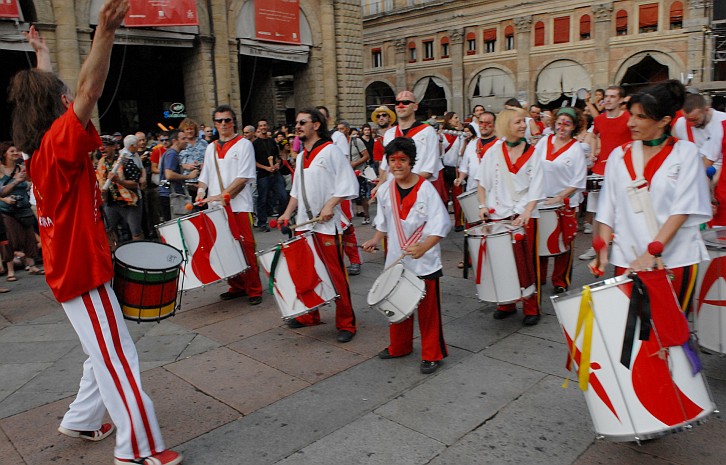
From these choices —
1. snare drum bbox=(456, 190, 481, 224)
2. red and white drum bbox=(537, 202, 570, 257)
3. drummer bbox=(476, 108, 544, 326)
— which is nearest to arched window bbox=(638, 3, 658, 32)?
snare drum bbox=(456, 190, 481, 224)

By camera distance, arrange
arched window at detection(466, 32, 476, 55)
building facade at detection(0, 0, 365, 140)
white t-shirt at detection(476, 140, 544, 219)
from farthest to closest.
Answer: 1. arched window at detection(466, 32, 476, 55)
2. building facade at detection(0, 0, 365, 140)
3. white t-shirt at detection(476, 140, 544, 219)

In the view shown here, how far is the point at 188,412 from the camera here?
152 inches

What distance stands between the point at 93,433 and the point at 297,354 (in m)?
1.71

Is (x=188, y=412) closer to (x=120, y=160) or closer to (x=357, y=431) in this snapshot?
(x=357, y=431)

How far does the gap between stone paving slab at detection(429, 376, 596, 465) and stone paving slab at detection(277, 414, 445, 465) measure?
0.46ft

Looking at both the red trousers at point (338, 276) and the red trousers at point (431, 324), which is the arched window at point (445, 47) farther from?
the red trousers at point (431, 324)

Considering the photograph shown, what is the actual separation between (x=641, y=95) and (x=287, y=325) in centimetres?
362

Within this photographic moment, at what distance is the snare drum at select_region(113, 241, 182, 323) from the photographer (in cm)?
327

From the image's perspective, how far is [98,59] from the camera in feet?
8.43


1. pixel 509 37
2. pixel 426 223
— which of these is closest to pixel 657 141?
pixel 426 223

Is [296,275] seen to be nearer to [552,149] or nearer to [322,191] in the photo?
[322,191]

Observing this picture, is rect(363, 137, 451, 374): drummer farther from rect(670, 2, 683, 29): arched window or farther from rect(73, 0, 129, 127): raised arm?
rect(670, 2, 683, 29): arched window

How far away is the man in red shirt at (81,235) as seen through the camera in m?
2.67

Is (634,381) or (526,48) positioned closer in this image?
(634,381)
